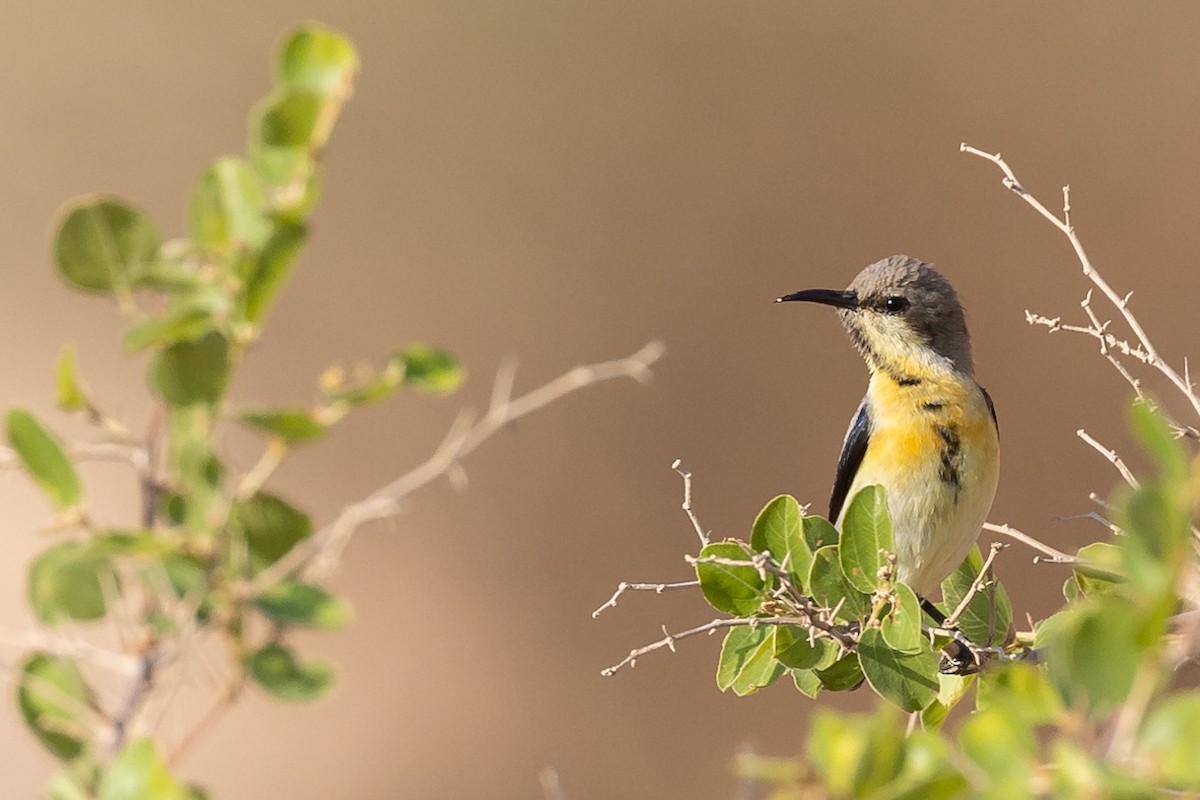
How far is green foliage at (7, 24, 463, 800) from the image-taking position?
2.46 feet

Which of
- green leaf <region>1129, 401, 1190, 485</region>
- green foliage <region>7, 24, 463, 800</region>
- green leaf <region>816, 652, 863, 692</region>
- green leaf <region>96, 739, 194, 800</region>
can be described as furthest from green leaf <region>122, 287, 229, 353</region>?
green leaf <region>816, 652, 863, 692</region>

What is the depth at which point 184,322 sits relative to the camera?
758 millimetres

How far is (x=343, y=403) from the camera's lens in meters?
0.78

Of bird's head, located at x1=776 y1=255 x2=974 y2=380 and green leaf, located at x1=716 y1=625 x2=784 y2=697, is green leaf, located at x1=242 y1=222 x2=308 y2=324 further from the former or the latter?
bird's head, located at x1=776 y1=255 x2=974 y2=380

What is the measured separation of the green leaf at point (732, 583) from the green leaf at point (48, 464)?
862 millimetres

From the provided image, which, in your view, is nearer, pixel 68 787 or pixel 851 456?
pixel 68 787

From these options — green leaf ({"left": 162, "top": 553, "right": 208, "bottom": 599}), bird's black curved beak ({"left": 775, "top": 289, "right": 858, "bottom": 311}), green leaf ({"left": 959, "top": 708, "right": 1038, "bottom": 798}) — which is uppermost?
bird's black curved beak ({"left": 775, "top": 289, "right": 858, "bottom": 311})

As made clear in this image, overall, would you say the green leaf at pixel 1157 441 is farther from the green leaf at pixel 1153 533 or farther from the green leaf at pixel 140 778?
the green leaf at pixel 140 778

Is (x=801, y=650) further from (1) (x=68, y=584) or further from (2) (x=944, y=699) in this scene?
(1) (x=68, y=584)

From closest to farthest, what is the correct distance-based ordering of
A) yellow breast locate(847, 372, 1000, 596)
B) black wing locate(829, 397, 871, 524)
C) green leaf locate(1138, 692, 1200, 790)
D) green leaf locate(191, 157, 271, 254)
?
green leaf locate(1138, 692, 1200, 790)
green leaf locate(191, 157, 271, 254)
yellow breast locate(847, 372, 1000, 596)
black wing locate(829, 397, 871, 524)

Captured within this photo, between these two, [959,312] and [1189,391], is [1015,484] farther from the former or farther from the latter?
[1189,391]

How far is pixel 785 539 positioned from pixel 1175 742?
0.96m

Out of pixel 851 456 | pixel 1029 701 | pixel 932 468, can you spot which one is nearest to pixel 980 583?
pixel 932 468

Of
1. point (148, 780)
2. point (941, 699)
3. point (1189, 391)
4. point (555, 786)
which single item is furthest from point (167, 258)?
point (941, 699)
